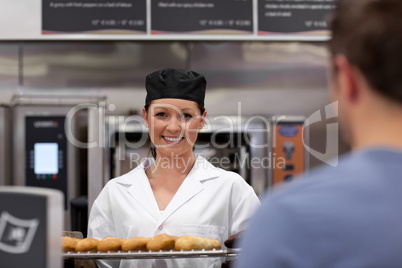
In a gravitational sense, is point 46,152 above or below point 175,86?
below

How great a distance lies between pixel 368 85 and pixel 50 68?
10.5ft

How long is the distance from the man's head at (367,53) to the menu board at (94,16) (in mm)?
2844

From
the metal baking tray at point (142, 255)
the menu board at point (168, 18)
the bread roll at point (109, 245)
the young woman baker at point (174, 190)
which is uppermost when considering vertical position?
the menu board at point (168, 18)

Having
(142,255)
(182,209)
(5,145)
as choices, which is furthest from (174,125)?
(5,145)

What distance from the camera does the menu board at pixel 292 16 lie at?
339 cm

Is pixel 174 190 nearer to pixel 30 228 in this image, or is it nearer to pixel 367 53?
pixel 30 228

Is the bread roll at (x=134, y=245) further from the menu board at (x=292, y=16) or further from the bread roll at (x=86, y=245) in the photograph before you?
the menu board at (x=292, y=16)

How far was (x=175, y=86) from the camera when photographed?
5.98 feet

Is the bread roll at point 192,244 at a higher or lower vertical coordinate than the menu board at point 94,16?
lower

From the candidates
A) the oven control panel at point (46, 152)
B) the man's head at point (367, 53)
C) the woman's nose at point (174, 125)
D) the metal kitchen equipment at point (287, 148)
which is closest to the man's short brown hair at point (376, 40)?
the man's head at point (367, 53)

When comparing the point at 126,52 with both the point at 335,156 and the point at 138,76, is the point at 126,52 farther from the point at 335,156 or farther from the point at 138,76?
the point at 335,156

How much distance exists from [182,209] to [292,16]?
2060mm

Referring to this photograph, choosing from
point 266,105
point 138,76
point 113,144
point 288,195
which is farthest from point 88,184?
point 288,195

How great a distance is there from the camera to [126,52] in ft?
11.6
